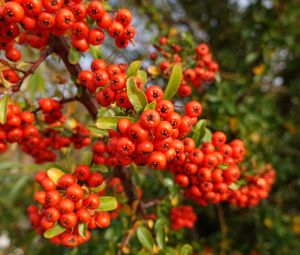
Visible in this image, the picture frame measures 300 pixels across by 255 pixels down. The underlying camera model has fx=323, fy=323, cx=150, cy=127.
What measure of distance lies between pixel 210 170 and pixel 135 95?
99 cm

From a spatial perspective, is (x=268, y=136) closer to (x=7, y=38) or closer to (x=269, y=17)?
(x=269, y=17)

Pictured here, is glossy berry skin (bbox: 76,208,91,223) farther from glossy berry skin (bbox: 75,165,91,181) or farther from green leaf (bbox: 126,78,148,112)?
green leaf (bbox: 126,78,148,112)

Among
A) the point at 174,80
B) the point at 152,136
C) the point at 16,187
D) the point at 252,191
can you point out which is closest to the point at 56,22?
the point at 174,80

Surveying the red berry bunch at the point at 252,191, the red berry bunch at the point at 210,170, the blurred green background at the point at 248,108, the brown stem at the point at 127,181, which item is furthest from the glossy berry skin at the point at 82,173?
the blurred green background at the point at 248,108

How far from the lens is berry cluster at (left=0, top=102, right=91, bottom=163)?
2.42m

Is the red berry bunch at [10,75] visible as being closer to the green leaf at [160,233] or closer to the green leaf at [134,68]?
the green leaf at [134,68]

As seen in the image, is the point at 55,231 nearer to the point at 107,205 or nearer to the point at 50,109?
the point at 107,205

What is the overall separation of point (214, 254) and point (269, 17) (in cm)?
346

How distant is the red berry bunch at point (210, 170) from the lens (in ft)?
7.83

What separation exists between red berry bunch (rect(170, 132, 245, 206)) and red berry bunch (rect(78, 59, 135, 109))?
0.71m

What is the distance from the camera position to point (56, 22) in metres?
2.02

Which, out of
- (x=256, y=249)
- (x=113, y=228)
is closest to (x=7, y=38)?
(x=113, y=228)

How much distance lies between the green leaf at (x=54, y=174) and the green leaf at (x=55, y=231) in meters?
0.30

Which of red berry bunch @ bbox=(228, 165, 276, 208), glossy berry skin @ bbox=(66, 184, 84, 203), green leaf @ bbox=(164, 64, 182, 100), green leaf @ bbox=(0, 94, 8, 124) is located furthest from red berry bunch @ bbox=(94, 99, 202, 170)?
red berry bunch @ bbox=(228, 165, 276, 208)
